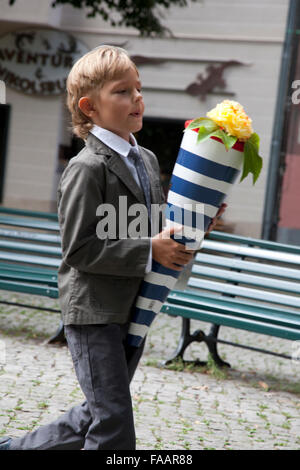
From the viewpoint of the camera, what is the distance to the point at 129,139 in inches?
98.3

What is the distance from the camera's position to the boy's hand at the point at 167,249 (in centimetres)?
226

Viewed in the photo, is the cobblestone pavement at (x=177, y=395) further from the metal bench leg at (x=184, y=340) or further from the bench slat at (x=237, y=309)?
the bench slat at (x=237, y=309)

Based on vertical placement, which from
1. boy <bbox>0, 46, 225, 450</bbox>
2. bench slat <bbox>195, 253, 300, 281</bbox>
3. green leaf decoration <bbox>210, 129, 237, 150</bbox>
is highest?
green leaf decoration <bbox>210, 129, 237, 150</bbox>

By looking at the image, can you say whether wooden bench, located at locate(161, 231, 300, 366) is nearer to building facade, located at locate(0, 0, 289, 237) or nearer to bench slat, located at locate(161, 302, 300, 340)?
bench slat, located at locate(161, 302, 300, 340)

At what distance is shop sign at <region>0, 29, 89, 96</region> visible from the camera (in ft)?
42.8

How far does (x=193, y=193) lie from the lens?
229 centimetres

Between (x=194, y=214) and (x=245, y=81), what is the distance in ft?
33.7

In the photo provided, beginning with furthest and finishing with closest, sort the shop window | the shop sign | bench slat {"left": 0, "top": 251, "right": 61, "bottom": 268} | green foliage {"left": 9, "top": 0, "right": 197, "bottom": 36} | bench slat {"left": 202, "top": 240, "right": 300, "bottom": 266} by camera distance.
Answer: the shop window < the shop sign < green foliage {"left": 9, "top": 0, "right": 197, "bottom": 36} < bench slat {"left": 0, "top": 251, "right": 61, "bottom": 268} < bench slat {"left": 202, "top": 240, "right": 300, "bottom": 266}

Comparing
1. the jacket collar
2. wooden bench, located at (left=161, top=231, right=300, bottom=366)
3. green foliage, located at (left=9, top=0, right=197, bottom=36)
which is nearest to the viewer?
the jacket collar

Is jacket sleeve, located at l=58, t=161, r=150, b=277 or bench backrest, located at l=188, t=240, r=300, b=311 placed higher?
jacket sleeve, located at l=58, t=161, r=150, b=277

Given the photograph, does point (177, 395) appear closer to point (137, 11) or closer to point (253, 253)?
point (253, 253)

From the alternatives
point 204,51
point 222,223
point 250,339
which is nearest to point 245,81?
point 204,51

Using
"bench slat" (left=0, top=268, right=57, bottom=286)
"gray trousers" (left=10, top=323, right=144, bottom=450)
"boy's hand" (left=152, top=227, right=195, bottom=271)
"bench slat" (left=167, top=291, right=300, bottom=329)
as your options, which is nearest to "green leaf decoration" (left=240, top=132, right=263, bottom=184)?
"boy's hand" (left=152, top=227, right=195, bottom=271)

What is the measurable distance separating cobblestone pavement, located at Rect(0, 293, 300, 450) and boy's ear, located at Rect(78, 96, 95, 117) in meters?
1.63
